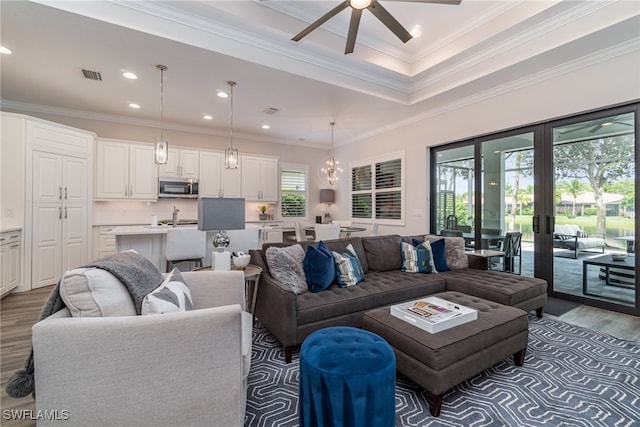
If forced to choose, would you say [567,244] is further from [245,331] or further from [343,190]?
[343,190]

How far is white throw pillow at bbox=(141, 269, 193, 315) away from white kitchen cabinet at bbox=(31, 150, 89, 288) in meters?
3.96

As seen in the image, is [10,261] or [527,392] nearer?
[527,392]

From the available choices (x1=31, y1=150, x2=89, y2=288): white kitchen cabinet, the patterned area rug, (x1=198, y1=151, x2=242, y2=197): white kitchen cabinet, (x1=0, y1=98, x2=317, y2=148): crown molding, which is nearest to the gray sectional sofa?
the patterned area rug

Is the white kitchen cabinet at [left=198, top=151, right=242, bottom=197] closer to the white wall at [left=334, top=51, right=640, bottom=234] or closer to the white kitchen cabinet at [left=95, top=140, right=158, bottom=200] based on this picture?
the white kitchen cabinet at [left=95, top=140, right=158, bottom=200]

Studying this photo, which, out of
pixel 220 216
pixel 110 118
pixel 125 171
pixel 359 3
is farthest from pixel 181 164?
pixel 359 3

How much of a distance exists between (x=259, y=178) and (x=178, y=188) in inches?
71.4

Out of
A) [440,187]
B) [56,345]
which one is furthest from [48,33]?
[440,187]

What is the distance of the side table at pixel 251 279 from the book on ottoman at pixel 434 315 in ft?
4.17

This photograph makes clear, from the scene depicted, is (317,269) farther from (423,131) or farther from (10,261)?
(10,261)

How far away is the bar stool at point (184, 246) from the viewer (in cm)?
346

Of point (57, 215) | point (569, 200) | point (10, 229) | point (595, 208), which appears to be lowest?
point (10, 229)

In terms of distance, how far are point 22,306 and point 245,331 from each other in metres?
3.66

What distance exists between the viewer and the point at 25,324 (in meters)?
2.86

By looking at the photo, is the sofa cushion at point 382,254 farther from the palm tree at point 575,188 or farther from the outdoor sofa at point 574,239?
the palm tree at point 575,188
